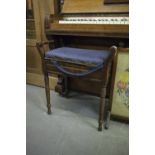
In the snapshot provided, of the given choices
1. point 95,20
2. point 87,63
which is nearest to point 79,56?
point 87,63

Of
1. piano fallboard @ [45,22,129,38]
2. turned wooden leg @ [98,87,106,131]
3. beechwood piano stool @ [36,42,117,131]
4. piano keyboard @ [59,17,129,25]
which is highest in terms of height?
piano keyboard @ [59,17,129,25]

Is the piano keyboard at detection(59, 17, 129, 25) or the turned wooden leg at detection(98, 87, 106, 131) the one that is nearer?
the turned wooden leg at detection(98, 87, 106, 131)

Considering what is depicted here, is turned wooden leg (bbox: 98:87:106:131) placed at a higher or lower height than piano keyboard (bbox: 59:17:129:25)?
lower

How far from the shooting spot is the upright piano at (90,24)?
1.62 meters

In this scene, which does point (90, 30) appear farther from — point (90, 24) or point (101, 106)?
point (101, 106)

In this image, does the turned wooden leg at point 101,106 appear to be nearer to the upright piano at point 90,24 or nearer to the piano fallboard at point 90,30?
the upright piano at point 90,24

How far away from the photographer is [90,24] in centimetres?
168

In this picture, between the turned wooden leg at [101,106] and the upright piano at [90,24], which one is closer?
the turned wooden leg at [101,106]

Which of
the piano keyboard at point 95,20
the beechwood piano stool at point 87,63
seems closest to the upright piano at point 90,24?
the piano keyboard at point 95,20

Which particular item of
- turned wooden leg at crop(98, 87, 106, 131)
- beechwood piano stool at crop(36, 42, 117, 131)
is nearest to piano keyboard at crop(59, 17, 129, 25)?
beechwood piano stool at crop(36, 42, 117, 131)

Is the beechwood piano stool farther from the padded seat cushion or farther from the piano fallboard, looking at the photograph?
the piano fallboard

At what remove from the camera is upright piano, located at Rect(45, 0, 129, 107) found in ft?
5.32
